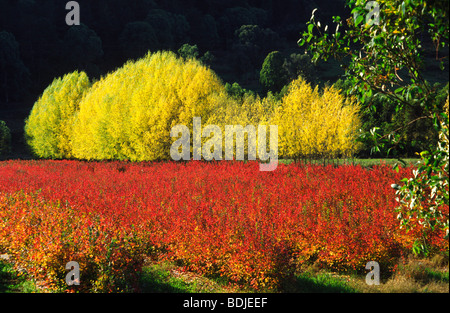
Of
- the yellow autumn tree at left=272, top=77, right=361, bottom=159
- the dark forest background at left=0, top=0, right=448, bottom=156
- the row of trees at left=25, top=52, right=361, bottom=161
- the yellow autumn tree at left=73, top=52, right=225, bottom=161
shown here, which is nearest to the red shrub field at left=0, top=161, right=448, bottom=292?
the yellow autumn tree at left=272, top=77, right=361, bottom=159

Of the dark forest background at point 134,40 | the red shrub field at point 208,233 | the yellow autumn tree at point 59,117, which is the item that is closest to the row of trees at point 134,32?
the dark forest background at point 134,40

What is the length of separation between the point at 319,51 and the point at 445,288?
3.04m

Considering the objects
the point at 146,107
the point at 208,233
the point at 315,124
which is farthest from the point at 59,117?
the point at 208,233

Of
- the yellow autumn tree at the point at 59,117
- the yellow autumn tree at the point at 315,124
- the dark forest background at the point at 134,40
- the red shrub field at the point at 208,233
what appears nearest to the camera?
the red shrub field at the point at 208,233

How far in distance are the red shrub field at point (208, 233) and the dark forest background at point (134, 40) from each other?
3980 centimetres

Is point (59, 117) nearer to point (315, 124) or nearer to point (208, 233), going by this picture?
point (315, 124)

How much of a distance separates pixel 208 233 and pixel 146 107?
16.0 meters

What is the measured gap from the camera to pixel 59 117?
1260 inches

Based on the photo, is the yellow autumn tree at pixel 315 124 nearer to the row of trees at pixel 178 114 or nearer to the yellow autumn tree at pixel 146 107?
the row of trees at pixel 178 114

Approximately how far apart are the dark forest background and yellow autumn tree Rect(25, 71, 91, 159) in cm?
1345

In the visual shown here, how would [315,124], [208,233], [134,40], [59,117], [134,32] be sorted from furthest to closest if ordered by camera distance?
[134,32]
[134,40]
[59,117]
[315,124]
[208,233]

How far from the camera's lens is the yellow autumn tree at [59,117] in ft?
103

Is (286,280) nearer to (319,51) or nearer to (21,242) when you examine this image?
(319,51)
